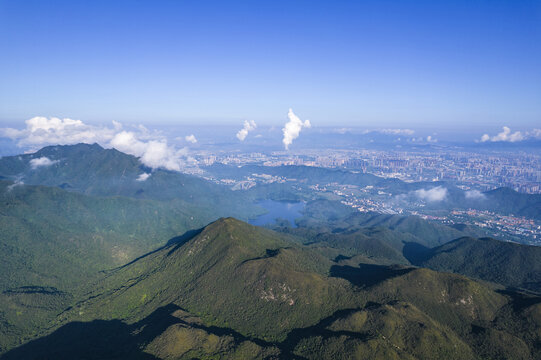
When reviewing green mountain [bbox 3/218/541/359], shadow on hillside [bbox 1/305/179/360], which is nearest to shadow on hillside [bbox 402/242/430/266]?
green mountain [bbox 3/218/541/359]

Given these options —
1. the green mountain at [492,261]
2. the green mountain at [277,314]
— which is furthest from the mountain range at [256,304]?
the green mountain at [492,261]

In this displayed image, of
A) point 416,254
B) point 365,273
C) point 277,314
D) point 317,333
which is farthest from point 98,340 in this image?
point 416,254

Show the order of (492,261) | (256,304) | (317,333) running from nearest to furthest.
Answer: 1. (317,333)
2. (256,304)
3. (492,261)

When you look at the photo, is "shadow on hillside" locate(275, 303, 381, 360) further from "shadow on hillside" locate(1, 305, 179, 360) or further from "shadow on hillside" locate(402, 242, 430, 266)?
"shadow on hillside" locate(402, 242, 430, 266)

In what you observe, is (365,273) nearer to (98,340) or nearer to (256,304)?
(256,304)

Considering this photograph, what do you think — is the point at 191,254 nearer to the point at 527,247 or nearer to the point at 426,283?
the point at 426,283

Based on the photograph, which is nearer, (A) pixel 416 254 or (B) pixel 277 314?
(B) pixel 277 314

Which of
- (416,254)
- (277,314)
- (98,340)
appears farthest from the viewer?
(416,254)
